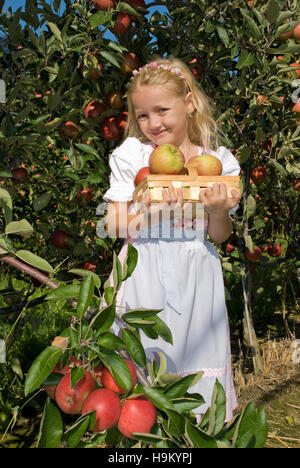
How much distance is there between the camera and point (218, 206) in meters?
1.30

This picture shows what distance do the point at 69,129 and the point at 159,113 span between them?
0.67 metres

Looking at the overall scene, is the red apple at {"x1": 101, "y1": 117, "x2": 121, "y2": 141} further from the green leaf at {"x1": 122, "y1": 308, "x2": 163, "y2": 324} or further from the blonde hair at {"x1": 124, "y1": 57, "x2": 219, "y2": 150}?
the green leaf at {"x1": 122, "y1": 308, "x2": 163, "y2": 324}

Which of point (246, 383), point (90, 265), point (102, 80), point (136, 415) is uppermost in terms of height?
point (102, 80)

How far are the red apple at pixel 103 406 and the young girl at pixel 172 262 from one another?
667 mm

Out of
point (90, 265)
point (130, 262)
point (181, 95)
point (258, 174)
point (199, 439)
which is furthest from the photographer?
point (258, 174)

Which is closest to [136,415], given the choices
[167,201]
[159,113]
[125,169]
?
[167,201]

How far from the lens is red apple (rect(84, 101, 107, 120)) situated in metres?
1.96

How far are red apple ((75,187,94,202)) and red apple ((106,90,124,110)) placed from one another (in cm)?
45

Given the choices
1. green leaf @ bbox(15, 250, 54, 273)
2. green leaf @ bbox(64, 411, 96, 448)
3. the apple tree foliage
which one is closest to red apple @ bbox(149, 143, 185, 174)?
the apple tree foliage

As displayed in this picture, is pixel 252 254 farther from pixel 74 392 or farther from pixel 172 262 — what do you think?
pixel 74 392

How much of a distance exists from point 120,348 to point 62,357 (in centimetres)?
10

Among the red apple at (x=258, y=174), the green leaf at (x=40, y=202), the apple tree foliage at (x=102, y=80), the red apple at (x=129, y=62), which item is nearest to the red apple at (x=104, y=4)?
the apple tree foliage at (x=102, y=80)

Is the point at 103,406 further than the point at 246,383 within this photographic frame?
No

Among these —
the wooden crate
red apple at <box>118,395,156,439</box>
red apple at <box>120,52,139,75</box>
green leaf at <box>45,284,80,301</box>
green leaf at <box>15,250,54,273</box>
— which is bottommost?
red apple at <box>118,395,156,439</box>
